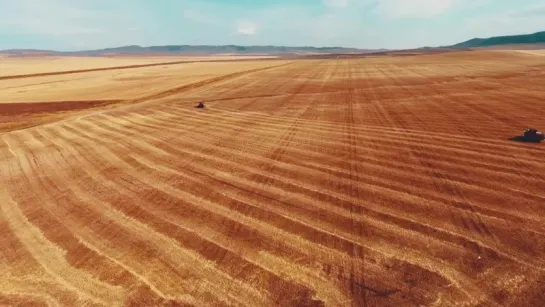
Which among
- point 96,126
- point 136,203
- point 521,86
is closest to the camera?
point 136,203

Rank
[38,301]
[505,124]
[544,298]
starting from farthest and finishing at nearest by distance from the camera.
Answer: [505,124] → [38,301] → [544,298]

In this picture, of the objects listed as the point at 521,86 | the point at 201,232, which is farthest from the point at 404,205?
the point at 521,86

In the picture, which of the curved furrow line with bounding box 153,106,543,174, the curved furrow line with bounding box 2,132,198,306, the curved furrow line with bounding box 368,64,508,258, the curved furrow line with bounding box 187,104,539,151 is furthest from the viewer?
the curved furrow line with bounding box 187,104,539,151

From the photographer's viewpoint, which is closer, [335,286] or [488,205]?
[335,286]

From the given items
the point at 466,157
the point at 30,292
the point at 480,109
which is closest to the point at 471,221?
the point at 466,157

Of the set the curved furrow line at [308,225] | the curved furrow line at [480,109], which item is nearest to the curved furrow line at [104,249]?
the curved furrow line at [308,225]

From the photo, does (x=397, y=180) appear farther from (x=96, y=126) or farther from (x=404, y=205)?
(x=96, y=126)

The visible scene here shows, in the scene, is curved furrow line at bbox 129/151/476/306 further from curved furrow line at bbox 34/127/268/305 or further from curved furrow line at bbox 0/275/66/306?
curved furrow line at bbox 0/275/66/306

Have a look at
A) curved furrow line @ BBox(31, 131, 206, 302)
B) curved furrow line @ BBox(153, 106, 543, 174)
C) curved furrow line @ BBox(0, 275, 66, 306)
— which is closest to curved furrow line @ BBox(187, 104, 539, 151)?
curved furrow line @ BBox(153, 106, 543, 174)
